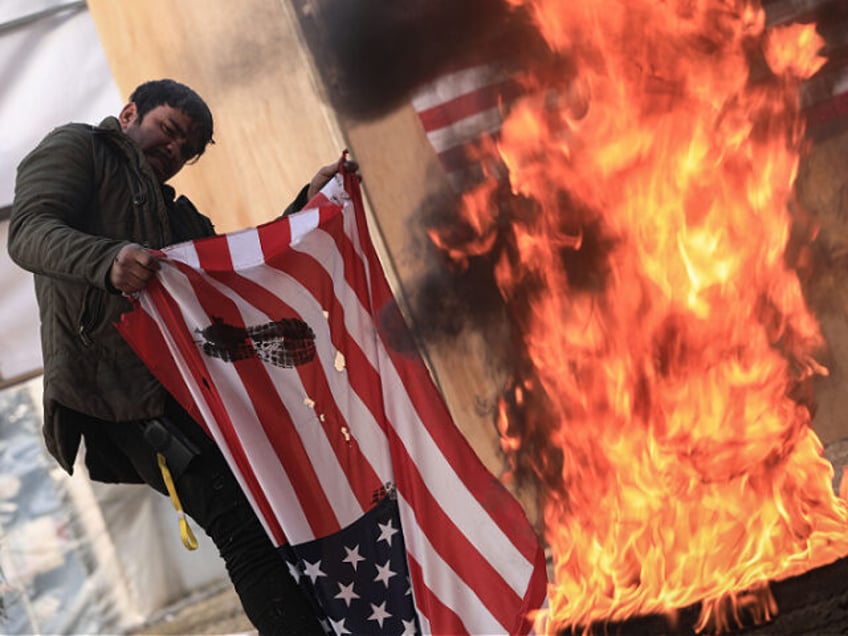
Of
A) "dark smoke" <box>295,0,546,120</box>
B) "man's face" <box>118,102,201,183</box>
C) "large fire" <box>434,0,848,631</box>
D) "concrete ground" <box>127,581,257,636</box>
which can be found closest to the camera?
"man's face" <box>118,102,201,183</box>

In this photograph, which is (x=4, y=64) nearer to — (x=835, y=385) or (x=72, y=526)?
(x=72, y=526)

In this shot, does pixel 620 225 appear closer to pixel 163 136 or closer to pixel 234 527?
pixel 163 136

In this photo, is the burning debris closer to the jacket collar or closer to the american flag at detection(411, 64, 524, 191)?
the american flag at detection(411, 64, 524, 191)

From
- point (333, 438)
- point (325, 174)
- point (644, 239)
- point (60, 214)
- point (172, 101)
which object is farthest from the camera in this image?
point (644, 239)

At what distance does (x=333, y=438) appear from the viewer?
101 inches

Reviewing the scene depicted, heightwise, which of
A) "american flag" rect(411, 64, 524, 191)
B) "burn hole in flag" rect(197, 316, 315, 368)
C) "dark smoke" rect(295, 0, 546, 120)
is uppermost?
"dark smoke" rect(295, 0, 546, 120)

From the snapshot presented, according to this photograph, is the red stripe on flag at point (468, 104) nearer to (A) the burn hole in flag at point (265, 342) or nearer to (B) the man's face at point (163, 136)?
(B) the man's face at point (163, 136)

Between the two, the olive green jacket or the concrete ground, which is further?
the concrete ground

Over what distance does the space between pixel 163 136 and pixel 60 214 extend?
0.38 meters

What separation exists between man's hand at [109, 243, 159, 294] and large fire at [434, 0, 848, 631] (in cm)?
171

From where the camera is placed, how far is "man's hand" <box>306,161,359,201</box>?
2.80 meters

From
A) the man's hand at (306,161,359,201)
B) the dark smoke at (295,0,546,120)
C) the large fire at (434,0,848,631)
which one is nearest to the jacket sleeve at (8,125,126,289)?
the man's hand at (306,161,359,201)

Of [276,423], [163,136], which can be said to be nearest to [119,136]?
[163,136]

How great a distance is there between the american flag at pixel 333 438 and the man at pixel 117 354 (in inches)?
4.1
